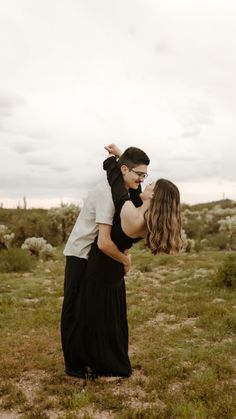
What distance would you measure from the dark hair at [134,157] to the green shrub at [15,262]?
8535 millimetres

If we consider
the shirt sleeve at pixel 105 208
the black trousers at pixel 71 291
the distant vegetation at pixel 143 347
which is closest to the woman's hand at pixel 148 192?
the shirt sleeve at pixel 105 208

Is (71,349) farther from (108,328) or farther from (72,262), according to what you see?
(72,262)

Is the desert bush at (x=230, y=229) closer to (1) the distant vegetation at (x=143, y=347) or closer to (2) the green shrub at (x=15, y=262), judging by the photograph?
(1) the distant vegetation at (x=143, y=347)

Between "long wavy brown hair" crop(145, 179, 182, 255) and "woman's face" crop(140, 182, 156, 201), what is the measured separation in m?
0.06

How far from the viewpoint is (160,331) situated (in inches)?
280

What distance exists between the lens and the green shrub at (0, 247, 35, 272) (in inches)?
499

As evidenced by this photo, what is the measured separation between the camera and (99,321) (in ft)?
16.8

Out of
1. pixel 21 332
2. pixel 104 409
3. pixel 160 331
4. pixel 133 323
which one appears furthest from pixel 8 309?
pixel 104 409

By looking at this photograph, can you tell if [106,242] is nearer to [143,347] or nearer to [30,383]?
[30,383]

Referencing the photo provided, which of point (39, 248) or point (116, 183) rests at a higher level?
point (116, 183)

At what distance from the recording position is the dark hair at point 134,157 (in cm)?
467

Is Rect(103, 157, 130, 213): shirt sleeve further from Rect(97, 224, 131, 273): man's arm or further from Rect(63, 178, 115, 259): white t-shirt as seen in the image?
Rect(97, 224, 131, 273): man's arm

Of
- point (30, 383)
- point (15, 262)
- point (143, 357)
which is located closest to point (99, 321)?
point (30, 383)

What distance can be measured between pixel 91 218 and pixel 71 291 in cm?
82
